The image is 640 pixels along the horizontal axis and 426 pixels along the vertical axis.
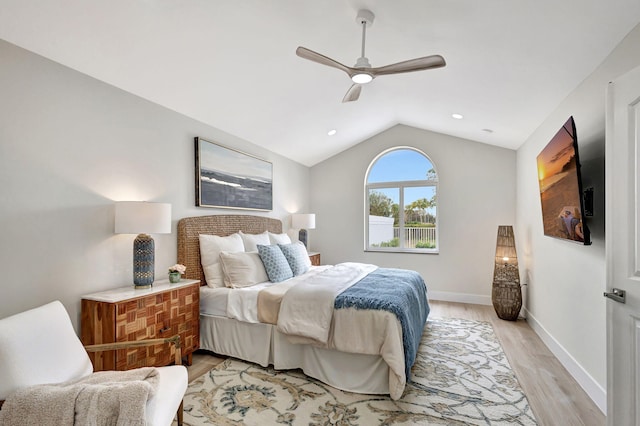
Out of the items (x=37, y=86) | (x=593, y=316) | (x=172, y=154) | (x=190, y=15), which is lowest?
(x=593, y=316)

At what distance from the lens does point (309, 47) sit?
297 cm

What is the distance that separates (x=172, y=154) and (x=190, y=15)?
57.4 inches

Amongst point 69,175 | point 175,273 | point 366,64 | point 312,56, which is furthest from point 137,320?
point 366,64

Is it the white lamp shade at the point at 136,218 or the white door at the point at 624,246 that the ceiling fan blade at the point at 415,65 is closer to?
the white door at the point at 624,246

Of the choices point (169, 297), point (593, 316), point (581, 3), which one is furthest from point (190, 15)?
point (593, 316)

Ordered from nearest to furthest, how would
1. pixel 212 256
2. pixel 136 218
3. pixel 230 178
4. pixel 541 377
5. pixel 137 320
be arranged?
pixel 137 320
pixel 136 218
pixel 541 377
pixel 212 256
pixel 230 178

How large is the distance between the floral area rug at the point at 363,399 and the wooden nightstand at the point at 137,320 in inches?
18.2

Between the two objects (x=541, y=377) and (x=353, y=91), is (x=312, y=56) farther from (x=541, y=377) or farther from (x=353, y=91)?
(x=541, y=377)

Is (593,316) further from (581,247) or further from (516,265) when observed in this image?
(516,265)

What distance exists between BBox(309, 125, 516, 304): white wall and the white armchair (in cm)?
449

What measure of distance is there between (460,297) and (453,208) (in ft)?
4.98

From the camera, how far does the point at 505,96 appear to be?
3316 mm

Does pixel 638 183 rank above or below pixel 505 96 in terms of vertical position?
below

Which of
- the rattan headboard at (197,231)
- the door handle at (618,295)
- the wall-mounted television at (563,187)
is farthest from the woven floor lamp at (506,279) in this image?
the rattan headboard at (197,231)
